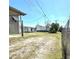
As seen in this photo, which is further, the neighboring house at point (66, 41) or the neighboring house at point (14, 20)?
the neighboring house at point (14, 20)

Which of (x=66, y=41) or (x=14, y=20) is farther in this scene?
(x=14, y=20)

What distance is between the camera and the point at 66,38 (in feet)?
5.65

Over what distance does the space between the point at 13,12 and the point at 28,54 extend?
48 cm

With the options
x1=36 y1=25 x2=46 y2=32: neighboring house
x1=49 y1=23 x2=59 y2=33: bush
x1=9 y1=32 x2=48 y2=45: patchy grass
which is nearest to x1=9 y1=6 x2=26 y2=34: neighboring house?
x1=9 y1=32 x2=48 y2=45: patchy grass

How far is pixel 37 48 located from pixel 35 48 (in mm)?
22

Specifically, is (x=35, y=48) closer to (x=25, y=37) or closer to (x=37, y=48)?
(x=37, y=48)

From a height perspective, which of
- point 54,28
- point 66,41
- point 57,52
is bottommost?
point 57,52

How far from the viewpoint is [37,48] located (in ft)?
5.81

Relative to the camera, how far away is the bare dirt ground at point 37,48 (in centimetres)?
173

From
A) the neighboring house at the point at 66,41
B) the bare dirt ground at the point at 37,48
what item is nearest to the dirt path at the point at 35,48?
the bare dirt ground at the point at 37,48

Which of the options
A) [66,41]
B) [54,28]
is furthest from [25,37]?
[66,41]

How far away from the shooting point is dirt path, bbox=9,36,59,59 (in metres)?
1.75

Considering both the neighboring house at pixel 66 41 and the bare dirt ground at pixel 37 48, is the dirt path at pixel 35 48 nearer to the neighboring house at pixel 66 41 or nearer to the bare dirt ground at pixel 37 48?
the bare dirt ground at pixel 37 48
